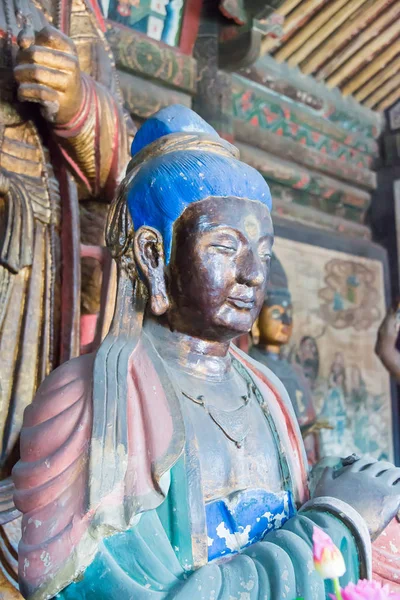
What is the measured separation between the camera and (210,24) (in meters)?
3.93

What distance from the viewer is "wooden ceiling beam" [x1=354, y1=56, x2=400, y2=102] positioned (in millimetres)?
5074

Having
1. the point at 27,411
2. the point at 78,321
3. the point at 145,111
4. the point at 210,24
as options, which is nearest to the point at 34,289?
the point at 78,321

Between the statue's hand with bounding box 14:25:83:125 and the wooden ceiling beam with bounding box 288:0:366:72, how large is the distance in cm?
276

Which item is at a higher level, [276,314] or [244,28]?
[244,28]

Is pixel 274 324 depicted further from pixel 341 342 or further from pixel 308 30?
pixel 308 30

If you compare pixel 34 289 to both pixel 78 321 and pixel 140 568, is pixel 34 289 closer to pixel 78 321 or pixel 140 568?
pixel 78 321

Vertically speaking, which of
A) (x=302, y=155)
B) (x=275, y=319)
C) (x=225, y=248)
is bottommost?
(x=275, y=319)

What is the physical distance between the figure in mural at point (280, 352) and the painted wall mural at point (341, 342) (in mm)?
822

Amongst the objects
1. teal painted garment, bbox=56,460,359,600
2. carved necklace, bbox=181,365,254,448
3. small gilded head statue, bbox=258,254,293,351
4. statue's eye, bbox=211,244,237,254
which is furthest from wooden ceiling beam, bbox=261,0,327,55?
teal painted garment, bbox=56,460,359,600

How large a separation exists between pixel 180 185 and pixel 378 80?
419 cm

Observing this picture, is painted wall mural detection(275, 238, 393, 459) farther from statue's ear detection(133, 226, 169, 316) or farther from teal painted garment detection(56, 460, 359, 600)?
teal painted garment detection(56, 460, 359, 600)

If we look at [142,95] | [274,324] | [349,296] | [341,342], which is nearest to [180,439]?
[274,324]

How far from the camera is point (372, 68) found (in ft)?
16.5

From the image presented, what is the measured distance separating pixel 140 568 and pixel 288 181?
3.91m
